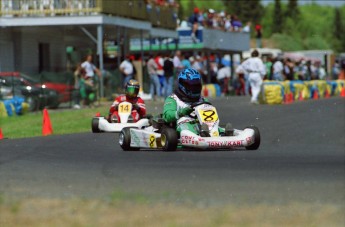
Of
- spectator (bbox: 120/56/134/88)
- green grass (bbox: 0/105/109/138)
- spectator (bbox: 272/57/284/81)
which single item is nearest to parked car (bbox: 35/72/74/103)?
green grass (bbox: 0/105/109/138)

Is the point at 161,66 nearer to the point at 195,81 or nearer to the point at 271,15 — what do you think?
the point at 195,81

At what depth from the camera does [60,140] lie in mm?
14758

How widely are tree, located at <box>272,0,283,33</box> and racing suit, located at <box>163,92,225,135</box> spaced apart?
376ft

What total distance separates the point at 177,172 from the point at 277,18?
4803 inches

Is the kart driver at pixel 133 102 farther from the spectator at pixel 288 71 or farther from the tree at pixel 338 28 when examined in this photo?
the tree at pixel 338 28

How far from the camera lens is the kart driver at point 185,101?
12.8 meters

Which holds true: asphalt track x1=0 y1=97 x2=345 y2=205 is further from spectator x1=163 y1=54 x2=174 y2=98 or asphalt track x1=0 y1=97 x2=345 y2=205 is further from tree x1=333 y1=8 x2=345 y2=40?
tree x1=333 y1=8 x2=345 y2=40

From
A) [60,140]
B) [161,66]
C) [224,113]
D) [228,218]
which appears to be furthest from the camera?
[161,66]

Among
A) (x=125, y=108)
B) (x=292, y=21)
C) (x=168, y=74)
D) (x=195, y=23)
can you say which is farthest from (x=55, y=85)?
(x=292, y=21)

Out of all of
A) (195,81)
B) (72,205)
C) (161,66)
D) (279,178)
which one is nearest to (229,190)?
(279,178)

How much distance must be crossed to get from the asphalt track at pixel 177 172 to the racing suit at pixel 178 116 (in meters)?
0.47

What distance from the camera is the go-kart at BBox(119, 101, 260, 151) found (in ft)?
40.7

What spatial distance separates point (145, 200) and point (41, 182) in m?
1.43

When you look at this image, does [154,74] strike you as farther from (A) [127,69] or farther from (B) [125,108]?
(B) [125,108]
